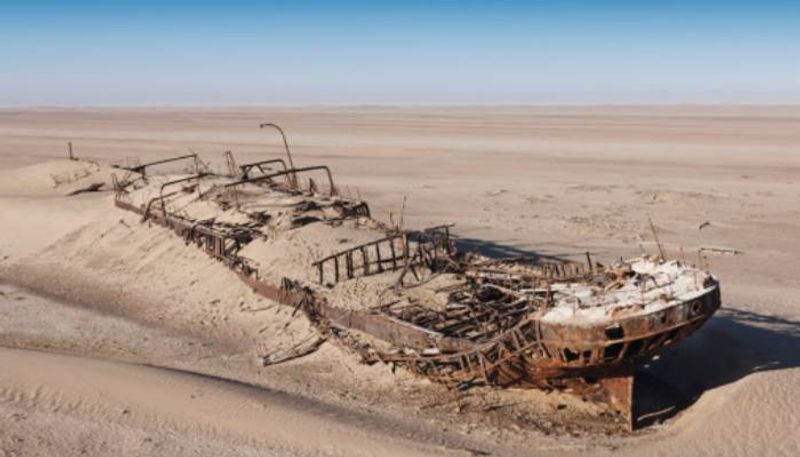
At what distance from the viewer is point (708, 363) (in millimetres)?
10664

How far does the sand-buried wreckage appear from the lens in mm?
8492

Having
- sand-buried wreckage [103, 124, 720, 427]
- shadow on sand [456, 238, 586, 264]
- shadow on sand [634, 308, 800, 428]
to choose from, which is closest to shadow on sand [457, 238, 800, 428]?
shadow on sand [634, 308, 800, 428]

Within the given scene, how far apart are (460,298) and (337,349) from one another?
1.78m

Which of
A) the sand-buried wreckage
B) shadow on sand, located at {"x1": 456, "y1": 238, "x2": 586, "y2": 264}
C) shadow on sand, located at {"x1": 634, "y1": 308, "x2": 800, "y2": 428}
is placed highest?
the sand-buried wreckage

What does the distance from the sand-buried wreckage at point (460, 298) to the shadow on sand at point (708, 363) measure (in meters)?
1.02

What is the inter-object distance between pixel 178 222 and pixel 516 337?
31.5 ft

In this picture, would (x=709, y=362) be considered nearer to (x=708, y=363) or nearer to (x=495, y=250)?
(x=708, y=363)

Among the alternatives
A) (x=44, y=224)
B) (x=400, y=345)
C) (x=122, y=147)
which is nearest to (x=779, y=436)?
(x=400, y=345)

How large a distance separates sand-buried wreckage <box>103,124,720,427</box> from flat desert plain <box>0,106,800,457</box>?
0.38m

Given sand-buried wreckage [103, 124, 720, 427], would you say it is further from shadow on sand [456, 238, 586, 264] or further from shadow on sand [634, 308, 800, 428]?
shadow on sand [456, 238, 586, 264]

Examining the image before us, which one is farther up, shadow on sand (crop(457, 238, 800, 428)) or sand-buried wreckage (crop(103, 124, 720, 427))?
sand-buried wreckage (crop(103, 124, 720, 427))

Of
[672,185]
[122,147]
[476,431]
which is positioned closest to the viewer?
[476,431]

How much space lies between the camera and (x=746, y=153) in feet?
139

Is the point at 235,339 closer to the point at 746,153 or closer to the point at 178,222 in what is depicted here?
the point at 178,222
